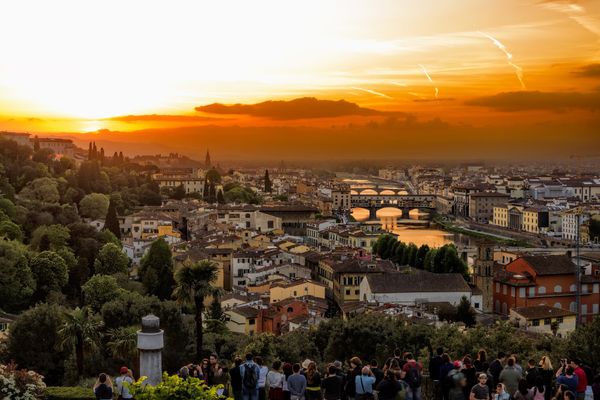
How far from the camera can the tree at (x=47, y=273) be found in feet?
55.6

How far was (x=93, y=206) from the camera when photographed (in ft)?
95.8

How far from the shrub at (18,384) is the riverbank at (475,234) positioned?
31753 mm

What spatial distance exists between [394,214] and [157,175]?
16948 mm

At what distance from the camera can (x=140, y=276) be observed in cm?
2039

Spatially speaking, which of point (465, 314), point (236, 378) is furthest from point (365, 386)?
point (465, 314)

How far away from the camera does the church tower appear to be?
62.8ft

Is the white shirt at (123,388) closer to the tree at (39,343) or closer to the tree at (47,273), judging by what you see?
the tree at (39,343)

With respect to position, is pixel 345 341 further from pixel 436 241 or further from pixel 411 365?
pixel 436 241

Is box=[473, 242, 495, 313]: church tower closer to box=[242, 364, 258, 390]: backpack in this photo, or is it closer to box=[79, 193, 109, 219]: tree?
box=[79, 193, 109, 219]: tree

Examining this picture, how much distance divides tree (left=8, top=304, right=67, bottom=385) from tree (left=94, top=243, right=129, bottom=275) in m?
8.89

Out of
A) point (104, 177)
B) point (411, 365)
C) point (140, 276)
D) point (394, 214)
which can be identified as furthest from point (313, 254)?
point (394, 214)

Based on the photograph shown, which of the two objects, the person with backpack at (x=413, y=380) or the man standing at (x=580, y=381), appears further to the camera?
the person with backpack at (x=413, y=380)

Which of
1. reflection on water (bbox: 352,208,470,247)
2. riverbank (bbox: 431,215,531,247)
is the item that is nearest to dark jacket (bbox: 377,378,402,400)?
riverbank (bbox: 431,215,531,247)

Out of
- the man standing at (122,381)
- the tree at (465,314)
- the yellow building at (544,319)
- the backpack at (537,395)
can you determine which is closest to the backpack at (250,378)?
the man standing at (122,381)
